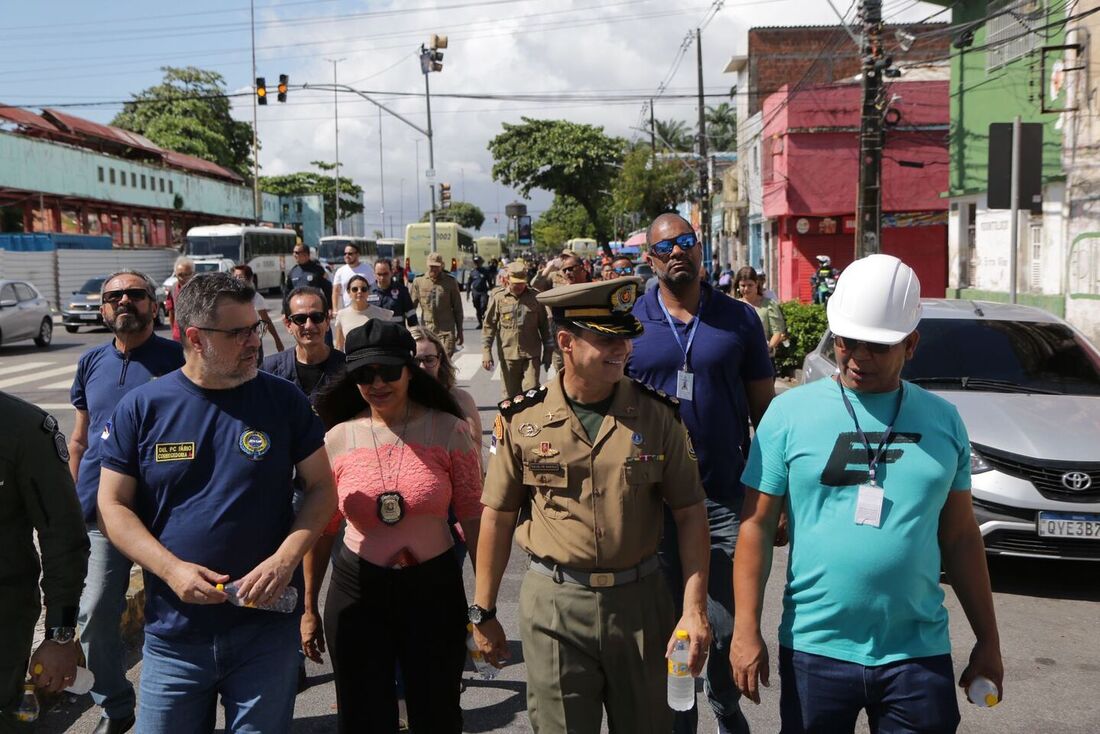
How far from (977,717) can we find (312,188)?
10869 centimetres

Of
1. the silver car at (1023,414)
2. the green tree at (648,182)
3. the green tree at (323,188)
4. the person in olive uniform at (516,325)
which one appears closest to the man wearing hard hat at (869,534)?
the silver car at (1023,414)

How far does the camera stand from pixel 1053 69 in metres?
18.3

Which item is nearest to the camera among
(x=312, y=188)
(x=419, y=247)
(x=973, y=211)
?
(x=973, y=211)

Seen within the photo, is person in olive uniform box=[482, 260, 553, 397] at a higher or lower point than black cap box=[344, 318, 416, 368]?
lower

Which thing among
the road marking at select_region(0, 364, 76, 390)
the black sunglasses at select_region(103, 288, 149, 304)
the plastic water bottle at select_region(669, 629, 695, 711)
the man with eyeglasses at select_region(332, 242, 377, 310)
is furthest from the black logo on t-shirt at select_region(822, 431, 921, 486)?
the road marking at select_region(0, 364, 76, 390)

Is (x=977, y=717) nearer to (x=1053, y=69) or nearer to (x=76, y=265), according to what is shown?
(x=1053, y=69)

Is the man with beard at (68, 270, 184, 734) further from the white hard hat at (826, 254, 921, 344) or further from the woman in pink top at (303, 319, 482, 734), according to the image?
the white hard hat at (826, 254, 921, 344)

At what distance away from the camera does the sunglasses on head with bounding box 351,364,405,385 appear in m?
3.51

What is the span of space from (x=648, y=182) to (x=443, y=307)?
125ft

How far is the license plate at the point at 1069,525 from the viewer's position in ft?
19.3

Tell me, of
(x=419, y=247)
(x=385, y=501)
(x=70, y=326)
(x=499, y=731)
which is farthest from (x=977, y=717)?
(x=419, y=247)

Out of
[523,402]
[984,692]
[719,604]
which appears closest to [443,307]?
[719,604]

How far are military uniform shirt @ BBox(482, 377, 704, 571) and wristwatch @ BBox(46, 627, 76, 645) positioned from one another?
49.1 inches

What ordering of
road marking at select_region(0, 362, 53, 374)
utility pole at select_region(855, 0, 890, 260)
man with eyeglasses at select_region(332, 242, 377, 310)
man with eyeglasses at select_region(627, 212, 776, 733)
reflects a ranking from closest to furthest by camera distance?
1. man with eyeglasses at select_region(627, 212, 776, 733)
2. man with eyeglasses at select_region(332, 242, 377, 310)
3. utility pole at select_region(855, 0, 890, 260)
4. road marking at select_region(0, 362, 53, 374)
